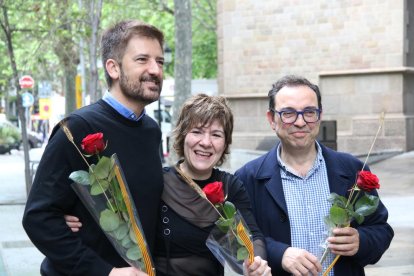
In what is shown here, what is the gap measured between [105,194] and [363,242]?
112cm

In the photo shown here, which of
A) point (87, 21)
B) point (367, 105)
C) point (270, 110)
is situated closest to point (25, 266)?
point (270, 110)

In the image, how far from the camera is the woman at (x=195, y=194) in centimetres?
311

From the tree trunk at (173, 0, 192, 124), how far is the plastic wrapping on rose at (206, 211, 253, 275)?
13.8m

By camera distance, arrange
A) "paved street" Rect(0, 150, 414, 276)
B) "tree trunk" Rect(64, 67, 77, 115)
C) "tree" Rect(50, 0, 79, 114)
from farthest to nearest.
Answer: "tree trunk" Rect(64, 67, 77, 115)
"tree" Rect(50, 0, 79, 114)
"paved street" Rect(0, 150, 414, 276)

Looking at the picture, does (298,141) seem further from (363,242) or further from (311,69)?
(311,69)

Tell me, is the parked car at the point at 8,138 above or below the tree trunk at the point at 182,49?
below

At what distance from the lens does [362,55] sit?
21594mm

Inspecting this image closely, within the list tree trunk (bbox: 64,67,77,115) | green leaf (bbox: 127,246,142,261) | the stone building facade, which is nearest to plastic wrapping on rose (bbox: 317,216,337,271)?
green leaf (bbox: 127,246,142,261)

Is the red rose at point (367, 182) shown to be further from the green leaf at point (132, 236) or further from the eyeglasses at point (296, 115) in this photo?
the green leaf at point (132, 236)

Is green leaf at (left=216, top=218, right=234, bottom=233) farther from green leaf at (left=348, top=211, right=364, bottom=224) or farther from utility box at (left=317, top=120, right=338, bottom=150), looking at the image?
utility box at (left=317, top=120, right=338, bottom=150)

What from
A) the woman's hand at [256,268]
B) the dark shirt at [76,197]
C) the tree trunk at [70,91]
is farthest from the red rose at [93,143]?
the tree trunk at [70,91]

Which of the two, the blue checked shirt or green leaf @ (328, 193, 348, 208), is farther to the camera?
the blue checked shirt

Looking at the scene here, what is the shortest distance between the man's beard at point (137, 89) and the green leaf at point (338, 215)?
83 cm

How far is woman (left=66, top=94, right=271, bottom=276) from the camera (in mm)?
3107
